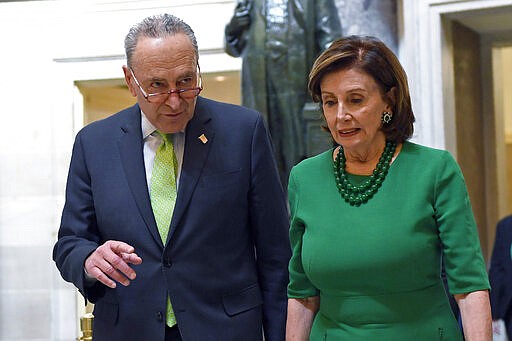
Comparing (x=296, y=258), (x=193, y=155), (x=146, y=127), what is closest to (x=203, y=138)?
(x=193, y=155)

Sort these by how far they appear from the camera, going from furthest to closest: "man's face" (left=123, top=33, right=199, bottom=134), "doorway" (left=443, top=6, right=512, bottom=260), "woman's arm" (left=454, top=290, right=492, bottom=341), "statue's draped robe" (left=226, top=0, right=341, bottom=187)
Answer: "doorway" (left=443, top=6, right=512, bottom=260) < "statue's draped robe" (left=226, top=0, right=341, bottom=187) < "man's face" (left=123, top=33, right=199, bottom=134) < "woman's arm" (left=454, top=290, right=492, bottom=341)

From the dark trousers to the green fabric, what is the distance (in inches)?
19.6

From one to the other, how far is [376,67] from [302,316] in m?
0.72

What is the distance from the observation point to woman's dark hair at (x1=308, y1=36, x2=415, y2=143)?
2713 mm

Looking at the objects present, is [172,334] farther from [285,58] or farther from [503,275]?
[285,58]

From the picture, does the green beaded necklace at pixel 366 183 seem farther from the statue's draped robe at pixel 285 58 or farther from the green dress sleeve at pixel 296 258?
the statue's draped robe at pixel 285 58

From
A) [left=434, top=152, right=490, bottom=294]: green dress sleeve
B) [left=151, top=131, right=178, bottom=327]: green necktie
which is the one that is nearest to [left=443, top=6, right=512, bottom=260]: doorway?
[left=151, top=131, right=178, bottom=327]: green necktie

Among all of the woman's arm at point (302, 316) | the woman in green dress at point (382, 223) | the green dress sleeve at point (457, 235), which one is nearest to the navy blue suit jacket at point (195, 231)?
the woman's arm at point (302, 316)

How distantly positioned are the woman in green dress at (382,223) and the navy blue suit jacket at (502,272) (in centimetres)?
302

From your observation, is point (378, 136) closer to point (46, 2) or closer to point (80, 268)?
point (80, 268)

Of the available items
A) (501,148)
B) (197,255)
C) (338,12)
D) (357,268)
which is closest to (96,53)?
(338,12)

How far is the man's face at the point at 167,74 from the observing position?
3.01 meters

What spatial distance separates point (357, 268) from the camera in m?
2.67

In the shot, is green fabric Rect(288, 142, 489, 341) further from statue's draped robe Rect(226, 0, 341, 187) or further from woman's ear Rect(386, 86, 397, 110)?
statue's draped robe Rect(226, 0, 341, 187)
